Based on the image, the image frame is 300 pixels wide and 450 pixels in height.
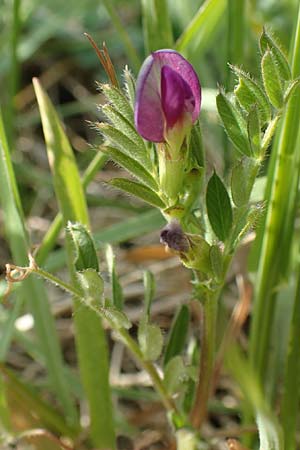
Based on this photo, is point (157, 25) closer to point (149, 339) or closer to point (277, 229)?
point (277, 229)

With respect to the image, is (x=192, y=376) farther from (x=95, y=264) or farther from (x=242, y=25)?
(x=242, y=25)

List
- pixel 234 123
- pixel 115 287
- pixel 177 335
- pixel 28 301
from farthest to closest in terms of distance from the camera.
Result: pixel 28 301
pixel 177 335
pixel 115 287
pixel 234 123

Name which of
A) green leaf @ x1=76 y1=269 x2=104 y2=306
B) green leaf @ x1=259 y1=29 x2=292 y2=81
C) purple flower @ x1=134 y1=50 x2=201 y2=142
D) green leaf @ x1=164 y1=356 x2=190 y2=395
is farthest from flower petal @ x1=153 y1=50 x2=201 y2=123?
green leaf @ x1=164 y1=356 x2=190 y2=395

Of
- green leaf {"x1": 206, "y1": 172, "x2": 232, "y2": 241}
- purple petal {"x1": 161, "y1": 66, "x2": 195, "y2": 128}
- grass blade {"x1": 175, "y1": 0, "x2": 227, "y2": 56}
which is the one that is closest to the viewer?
purple petal {"x1": 161, "y1": 66, "x2": 195, "y2": 128}

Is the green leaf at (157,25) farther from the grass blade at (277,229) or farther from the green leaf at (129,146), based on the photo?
the green leaf at (129,146)

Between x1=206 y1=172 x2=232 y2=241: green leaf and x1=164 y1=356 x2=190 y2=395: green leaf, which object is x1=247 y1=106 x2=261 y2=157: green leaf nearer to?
x1=206 y1=172 x2=232 y2=241: green leaf

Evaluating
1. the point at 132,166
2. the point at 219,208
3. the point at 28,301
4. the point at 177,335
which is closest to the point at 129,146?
the point at 132,166
